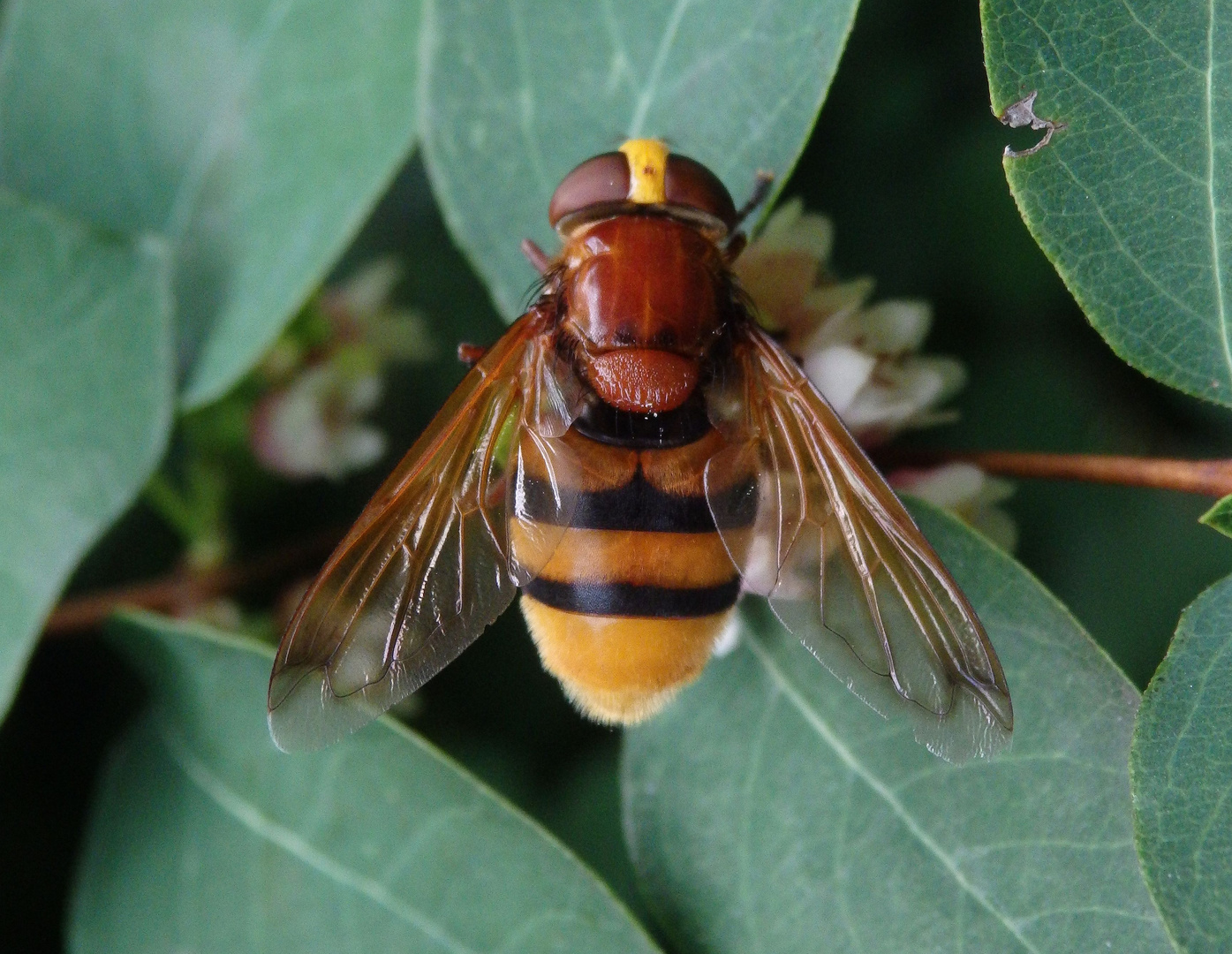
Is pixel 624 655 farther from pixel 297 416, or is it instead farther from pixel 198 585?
pixel 198 585

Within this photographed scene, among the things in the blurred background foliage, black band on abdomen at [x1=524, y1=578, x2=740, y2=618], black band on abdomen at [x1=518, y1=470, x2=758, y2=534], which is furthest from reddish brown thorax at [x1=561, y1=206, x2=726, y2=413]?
the blurred background foliage

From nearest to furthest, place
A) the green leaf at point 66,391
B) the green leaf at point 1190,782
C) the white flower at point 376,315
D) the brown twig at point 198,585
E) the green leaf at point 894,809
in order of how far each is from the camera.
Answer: the green leaf at point 1190,782
the green leaf at point 894,809
the green leaf at point 66,391
the brown twig at point 198,585
the white flower at point 376,315

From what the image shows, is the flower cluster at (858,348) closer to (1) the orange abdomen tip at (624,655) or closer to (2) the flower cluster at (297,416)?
(1) the orange abdomen tip at (624,655)

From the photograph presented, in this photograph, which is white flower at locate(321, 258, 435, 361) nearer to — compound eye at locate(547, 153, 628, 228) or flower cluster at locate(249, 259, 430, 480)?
flower cluster at locate(249, 259, 430, 480)

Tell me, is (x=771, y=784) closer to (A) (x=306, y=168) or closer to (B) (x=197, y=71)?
(A) (x=306, y=168)

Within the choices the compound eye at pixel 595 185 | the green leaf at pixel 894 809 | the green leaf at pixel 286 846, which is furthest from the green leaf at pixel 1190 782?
the compound eye at pixel 595 185

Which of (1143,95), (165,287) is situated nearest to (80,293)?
(165,287)
